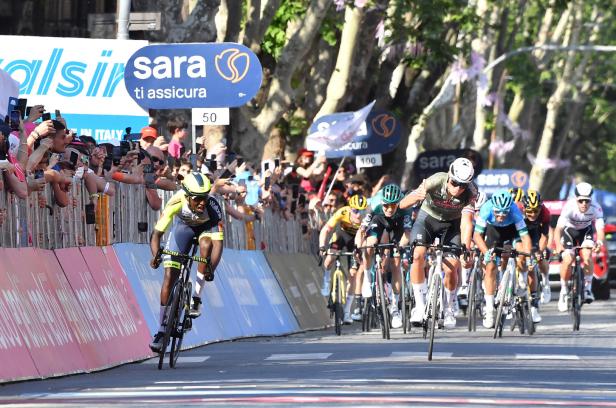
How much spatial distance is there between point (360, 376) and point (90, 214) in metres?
4.44

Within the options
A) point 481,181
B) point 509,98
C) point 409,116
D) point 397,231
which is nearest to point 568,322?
point 397,231

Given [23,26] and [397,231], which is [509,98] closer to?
[23,26]

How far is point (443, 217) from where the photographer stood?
20188mm

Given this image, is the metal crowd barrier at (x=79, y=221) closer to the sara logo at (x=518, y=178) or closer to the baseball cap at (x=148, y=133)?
the baseball cap at (x=148, y=133)

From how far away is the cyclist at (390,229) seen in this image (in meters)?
23.7

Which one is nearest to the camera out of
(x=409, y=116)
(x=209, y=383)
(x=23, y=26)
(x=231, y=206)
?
(x=209, y=383)

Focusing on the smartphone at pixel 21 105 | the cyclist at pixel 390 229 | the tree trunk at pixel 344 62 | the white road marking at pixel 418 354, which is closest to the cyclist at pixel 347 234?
the cyclist at pixel 390 229

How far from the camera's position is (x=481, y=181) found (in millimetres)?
54031

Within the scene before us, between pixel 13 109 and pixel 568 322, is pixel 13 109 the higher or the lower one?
the higher one

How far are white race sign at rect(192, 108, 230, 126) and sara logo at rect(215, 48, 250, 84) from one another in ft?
3.26

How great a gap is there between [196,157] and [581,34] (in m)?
42.0

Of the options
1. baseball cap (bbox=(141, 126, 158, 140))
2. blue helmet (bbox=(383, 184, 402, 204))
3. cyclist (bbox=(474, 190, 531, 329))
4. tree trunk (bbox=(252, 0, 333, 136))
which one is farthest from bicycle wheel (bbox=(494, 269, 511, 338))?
tree trunk (bbox=(252, 0, 333, 136))

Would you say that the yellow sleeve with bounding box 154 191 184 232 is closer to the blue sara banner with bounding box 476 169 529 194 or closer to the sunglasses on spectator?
the sunglasses on spectator

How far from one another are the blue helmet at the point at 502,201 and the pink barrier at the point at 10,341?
862 centimetres
